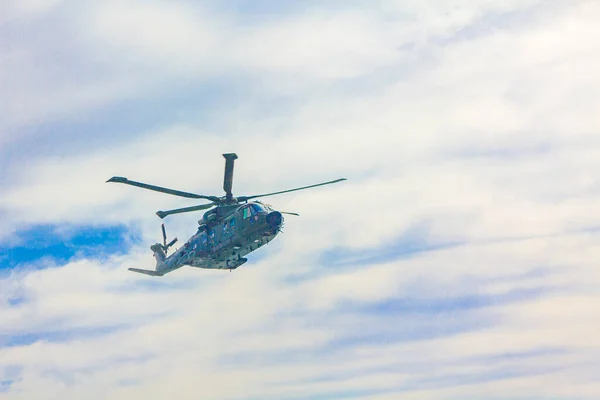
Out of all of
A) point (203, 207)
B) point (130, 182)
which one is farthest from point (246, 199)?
point (130, 182)

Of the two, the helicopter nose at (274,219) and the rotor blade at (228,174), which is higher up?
the rotor blade at (228,174)

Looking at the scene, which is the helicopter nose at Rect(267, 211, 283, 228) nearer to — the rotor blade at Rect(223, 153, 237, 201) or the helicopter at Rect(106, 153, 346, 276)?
the helicopter at Rect(106, 153, 346, 276)

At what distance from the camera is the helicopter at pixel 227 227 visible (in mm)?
78000

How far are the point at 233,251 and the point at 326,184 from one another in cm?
1221

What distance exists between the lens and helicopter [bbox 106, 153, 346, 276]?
7800 centimetres

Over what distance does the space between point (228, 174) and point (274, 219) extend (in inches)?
312

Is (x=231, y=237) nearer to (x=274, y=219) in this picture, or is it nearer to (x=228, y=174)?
(x=274, y=219)

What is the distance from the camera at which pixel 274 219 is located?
254ft

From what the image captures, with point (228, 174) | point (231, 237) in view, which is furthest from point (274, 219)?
point (228, 174)

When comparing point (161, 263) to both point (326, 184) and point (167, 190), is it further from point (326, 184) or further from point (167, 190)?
point (326, 184)

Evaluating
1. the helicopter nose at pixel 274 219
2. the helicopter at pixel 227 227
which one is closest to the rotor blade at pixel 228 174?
the helicopter at pixel 227 227

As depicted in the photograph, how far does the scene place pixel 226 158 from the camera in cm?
7912

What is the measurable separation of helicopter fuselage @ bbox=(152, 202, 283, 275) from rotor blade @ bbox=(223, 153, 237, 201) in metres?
3.01

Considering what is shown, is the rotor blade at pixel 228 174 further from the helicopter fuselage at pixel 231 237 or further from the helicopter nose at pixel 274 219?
the helicopter nose at pixel 274 219
